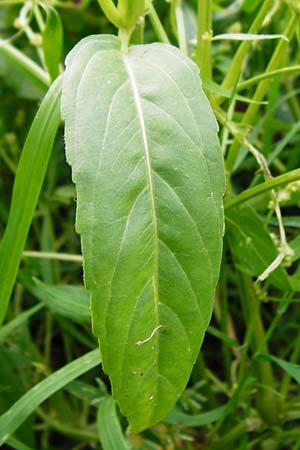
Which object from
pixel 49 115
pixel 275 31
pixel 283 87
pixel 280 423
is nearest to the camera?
pixel 49 115

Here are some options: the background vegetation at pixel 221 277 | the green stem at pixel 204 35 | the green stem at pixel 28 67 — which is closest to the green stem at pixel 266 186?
the background vegetation at pixel 221 277

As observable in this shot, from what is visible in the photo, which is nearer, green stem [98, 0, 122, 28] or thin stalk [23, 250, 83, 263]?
green stem [98, 0, 122, 28]

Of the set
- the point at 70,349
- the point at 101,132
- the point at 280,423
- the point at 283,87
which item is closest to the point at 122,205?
the point at 101,132

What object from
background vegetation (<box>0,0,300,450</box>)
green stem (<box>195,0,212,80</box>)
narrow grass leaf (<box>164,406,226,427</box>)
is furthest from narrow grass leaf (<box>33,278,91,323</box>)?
green stem (<box>195,0,212,80</box>)

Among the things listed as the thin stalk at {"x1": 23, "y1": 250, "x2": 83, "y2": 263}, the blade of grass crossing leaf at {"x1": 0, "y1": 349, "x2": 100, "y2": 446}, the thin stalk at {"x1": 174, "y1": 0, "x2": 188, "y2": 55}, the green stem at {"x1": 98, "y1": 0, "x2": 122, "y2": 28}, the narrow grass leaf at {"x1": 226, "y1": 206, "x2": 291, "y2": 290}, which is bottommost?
the blade of grass crossing leaf at {"x1": 0, "y1": 349, "x2": 100, "y2": 446}

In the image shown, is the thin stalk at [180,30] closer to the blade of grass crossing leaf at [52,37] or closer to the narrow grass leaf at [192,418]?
the blade of grass crossing leaf at [52,37]

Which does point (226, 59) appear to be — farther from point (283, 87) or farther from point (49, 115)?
point (49, 115)

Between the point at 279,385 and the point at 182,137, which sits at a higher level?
the point at 182,137

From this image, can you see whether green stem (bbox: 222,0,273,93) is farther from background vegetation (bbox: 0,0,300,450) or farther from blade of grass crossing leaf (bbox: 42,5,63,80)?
blade of grass crossing leaf (bbox: 42,5,63,80)
